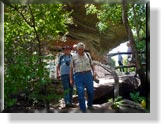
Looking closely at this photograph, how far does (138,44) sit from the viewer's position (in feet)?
16.0

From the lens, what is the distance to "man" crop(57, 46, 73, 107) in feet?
16.2

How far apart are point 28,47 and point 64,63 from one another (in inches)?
20.5

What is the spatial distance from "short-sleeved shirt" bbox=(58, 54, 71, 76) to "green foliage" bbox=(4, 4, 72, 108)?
0.20 m

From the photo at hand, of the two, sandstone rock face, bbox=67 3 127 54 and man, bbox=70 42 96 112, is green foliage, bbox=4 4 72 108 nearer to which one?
sandstone rock face, bbox=67 3 127 54

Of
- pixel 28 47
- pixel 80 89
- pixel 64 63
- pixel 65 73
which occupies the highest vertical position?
pixel 28 47

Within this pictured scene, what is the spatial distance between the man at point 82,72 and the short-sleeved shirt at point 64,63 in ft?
0.18

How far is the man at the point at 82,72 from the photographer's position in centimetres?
495

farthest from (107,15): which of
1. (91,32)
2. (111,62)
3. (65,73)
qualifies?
(65,73)

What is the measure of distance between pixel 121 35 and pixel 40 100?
4.46 ft

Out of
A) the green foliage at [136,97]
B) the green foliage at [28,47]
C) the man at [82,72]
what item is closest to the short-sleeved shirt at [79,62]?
the man at [82,72]

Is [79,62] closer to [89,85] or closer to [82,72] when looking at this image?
[82,72]

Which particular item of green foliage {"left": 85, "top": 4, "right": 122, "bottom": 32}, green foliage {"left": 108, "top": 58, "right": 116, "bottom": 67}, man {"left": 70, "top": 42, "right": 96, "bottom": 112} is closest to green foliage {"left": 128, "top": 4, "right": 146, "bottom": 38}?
green foliage {"left": 85, "top": 4, "right": 122, "bottom": 32}

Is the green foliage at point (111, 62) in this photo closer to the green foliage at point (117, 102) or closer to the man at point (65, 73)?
the green foliage at point (117, 102)

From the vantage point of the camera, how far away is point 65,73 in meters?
4.96
